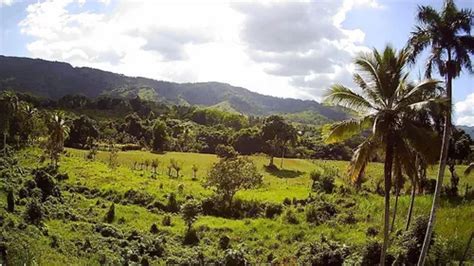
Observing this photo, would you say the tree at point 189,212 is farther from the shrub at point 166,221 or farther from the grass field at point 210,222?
the shrub at point 166,221

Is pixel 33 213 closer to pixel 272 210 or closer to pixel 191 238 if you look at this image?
pixel 191 238

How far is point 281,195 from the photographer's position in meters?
52.7

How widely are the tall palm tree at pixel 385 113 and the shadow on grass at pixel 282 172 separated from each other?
168 feet

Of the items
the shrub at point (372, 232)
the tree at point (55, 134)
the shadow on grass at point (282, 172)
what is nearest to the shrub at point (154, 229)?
the shrub at point (372, 232)

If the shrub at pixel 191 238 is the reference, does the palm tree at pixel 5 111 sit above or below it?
above

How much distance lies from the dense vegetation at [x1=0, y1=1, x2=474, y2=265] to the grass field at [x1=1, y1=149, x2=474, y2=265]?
0.53 feet

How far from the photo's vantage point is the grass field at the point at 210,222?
31.3m

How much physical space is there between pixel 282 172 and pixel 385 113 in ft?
183

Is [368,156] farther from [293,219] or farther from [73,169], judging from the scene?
[73,169]

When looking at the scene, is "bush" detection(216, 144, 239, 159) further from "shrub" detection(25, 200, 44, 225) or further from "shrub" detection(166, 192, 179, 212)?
"shrub" detection(25, 200, 44, 225)

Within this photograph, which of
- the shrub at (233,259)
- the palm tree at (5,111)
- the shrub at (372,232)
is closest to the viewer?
the shrub at (233,259)

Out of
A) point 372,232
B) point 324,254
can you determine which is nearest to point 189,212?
point 324,254

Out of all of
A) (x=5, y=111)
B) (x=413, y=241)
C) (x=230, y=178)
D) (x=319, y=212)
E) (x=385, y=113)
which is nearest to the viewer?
(x=385, y=113)

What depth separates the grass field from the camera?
31.3 m
